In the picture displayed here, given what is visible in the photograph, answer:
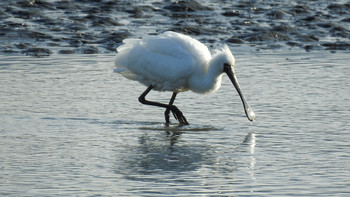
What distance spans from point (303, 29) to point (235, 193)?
9901mm

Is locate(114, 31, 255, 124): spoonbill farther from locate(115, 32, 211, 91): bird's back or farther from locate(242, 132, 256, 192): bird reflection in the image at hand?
locate(242, 132, 256, 192): bird reflection

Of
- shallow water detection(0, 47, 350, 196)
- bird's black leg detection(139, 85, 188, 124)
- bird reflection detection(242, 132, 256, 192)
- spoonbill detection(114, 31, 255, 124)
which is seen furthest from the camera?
spoonbill detection(114, 31, 255, 124)

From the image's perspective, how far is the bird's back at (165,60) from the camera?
921cm

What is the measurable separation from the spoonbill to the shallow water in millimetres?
287

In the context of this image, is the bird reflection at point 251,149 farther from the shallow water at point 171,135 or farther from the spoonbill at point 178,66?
the spoonbill at point 178,66

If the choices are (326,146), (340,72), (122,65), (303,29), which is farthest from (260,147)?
(303,29)

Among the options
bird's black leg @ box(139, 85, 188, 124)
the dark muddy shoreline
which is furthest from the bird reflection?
the dark muddy shoreline

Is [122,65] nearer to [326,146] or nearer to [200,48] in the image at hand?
[200,48]

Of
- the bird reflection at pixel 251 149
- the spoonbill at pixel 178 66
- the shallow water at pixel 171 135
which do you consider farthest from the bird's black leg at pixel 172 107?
the bird reflection at pixel 251 149

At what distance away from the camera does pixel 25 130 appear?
842 cm

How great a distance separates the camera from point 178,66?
918 cm

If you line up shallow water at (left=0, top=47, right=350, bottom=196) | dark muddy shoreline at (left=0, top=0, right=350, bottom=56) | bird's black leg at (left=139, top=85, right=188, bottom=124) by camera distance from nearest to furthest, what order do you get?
1. shallow water at (left=0, top=47, right=350, bottom=196)
2. bird's black leg at (left=139, top=85, right=188, bottom=124)
3. dark muddy shoreline at (left=0, top=0, right=350, bottom=56)

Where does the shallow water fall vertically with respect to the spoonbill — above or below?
below

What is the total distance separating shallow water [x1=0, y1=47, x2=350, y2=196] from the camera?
6.54 meters
